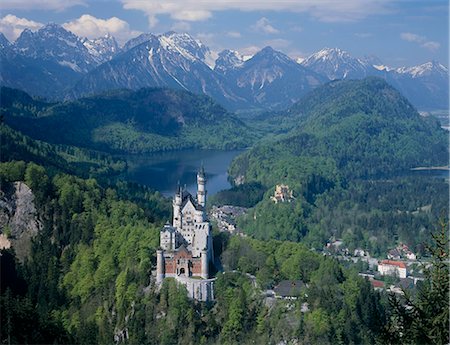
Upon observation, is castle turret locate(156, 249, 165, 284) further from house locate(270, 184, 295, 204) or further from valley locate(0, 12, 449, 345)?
house locate(270, 184, 295, 204)

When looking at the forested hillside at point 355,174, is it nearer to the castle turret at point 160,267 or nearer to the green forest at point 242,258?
the green forest at point 242,258

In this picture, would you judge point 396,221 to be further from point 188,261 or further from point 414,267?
point 188,261

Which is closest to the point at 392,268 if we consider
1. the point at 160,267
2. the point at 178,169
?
the point at 160,267

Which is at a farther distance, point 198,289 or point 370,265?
point 370,265

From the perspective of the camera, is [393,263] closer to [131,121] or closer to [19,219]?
[19,219]

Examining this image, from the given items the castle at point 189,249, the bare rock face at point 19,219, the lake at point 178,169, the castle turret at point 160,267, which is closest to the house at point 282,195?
the lake at point 178,169

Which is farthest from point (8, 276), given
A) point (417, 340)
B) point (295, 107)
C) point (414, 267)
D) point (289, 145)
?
point (295, 107)

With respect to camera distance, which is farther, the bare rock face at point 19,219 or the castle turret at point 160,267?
the bare rock face at point 19,219
